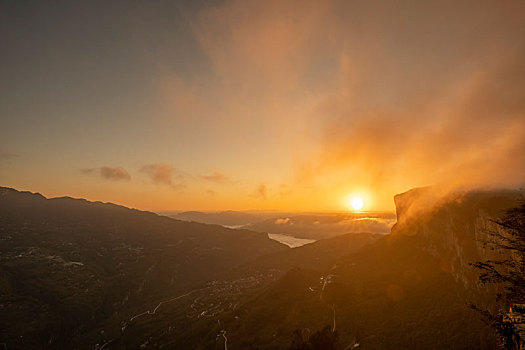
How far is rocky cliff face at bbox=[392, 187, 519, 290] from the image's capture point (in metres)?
86.2

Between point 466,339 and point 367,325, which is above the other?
point 466,339

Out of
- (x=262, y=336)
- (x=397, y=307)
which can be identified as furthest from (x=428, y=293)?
(x=262, y=336)

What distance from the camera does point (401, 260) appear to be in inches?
5920

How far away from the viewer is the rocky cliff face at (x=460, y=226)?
86.2 metres

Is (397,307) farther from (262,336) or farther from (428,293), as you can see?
(262,336)

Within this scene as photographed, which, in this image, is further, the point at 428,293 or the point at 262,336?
the point at 262,336

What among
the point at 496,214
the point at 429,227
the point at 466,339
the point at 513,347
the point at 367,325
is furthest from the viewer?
the point at 429,227

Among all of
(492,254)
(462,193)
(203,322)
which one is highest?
(462,193)

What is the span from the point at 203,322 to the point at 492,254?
536 feet

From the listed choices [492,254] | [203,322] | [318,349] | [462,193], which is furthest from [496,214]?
[203,322]

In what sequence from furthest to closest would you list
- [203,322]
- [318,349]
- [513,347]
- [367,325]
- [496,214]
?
1. [203,322]
2. [367,325]
3. [496,214]
4. [318,349]
5. [513,347]

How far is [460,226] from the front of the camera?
108625 millimetres

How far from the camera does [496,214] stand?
8106 cm

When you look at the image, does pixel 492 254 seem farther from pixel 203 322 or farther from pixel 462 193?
pixel 203 322
